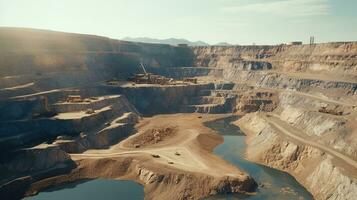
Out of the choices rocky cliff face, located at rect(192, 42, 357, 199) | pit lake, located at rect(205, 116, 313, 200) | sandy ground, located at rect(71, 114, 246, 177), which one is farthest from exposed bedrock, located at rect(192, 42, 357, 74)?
sandy ground, located at rect(71, 114, 246, 177)

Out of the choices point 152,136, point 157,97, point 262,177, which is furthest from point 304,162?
point 157,97

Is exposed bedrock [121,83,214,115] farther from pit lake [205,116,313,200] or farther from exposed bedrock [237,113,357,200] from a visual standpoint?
exposed bedrock [237,113,357,200]

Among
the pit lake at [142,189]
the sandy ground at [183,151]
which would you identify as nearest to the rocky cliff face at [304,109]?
the pit lake at [142,189]

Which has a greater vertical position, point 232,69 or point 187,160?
point 232,69

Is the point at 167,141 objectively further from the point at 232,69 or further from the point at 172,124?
the point at 232,69

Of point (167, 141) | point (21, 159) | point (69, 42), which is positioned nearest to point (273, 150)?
point (167, 141)

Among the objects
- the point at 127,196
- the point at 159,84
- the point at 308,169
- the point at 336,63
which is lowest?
the point at 127,196

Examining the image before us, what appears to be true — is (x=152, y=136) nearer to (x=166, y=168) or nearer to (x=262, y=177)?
(x=166, y=168)

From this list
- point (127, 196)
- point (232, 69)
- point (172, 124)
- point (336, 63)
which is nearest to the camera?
point (127, 196)
